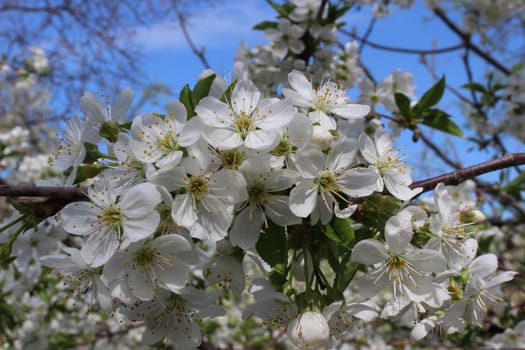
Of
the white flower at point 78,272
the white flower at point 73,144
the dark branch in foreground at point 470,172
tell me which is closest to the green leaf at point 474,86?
the dark branch in foreground at point 470,172

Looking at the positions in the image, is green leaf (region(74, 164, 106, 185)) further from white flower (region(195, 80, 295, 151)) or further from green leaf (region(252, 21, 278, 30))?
green leaf (region(252, 21, 278, 30))

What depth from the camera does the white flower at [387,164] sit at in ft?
4.06

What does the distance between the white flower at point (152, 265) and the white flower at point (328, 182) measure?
1.00ft

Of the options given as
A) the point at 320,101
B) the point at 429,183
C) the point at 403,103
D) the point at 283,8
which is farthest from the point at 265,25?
the point at 429,183

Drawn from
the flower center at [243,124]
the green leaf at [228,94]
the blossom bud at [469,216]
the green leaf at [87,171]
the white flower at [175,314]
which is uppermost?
the green leaf at [228,94]

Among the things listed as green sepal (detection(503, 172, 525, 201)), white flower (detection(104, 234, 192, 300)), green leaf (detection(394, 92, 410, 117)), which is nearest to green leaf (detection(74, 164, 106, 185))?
white flower (detection(104, 234, 192, 300))

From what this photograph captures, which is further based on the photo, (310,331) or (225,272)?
(225,272)

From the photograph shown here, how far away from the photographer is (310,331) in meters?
1.13

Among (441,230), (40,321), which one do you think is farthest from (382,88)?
(40,321)

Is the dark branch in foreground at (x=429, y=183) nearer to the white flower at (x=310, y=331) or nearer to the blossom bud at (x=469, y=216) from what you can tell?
the blossom bud at (x=469, y=216)

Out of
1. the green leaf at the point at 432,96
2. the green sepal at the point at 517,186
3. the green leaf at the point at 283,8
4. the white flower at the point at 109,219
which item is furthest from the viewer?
the green leaf at the point at 283,8

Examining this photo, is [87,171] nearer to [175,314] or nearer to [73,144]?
[73,144]

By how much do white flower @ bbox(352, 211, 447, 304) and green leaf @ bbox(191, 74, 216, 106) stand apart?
1.88 ft

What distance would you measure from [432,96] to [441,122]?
0.13 meters
